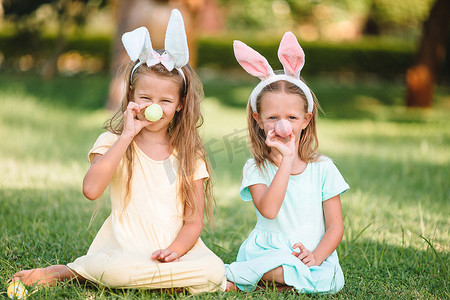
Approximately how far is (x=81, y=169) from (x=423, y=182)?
3.25m

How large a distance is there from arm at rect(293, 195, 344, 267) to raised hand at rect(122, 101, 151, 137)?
0.93 meters

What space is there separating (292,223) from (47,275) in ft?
3.86

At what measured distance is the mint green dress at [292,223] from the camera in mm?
2564

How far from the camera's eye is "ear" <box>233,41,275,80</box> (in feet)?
8.61

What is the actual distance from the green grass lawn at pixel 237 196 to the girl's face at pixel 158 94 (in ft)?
2.23

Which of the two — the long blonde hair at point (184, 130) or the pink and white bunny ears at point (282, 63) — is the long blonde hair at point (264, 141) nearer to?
the pink and white bunny ears at point (282, 63)

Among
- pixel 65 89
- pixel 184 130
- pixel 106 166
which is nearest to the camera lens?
pixel 106 166

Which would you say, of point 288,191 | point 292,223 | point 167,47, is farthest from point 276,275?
point 167,47

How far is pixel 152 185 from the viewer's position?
258cm

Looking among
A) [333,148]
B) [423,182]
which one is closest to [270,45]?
[333,148]

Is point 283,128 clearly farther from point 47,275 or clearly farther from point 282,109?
point 47,275

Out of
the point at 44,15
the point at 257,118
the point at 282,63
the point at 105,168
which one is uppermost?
the point at 44,15

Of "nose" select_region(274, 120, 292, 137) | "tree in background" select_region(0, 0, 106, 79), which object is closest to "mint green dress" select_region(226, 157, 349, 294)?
"nose" select_region(274, 120, 292, 137)

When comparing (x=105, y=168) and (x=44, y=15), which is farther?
(x=44, y=15)
